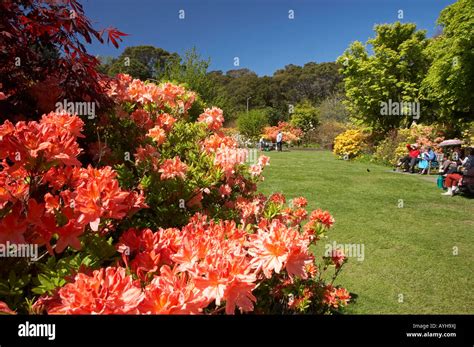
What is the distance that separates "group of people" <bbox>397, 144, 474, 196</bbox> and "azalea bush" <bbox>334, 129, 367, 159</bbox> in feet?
15.2

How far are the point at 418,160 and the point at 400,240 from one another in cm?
975

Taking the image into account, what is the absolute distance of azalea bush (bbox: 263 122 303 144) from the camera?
101 ft

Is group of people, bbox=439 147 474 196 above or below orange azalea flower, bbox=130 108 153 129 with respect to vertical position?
below

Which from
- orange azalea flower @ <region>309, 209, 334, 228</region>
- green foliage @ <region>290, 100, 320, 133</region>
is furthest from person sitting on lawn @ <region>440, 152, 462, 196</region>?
green foliage @ <region>290, 100, 320, 133</region>

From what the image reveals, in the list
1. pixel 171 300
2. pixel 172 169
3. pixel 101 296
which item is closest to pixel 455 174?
pixel 172 169

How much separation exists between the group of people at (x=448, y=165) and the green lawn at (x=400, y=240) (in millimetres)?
→ 415

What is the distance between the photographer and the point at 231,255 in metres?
1.21

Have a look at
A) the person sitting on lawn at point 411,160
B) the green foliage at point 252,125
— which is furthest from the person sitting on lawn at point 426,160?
the green foliage at point 252,125

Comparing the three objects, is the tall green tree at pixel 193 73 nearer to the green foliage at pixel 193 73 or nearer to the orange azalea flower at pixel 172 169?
the green foliage at pixel 193 73

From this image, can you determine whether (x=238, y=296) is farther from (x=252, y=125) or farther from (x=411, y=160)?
(x=252, y=125)

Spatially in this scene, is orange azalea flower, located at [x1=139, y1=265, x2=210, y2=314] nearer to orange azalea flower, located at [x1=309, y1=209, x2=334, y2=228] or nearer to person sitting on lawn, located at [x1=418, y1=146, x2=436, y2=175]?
orange azalea flower, located at [x1=309, y1=209, x2=334, y2=228]

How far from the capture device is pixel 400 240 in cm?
577

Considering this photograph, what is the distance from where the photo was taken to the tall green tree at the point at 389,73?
21516 millimetres
